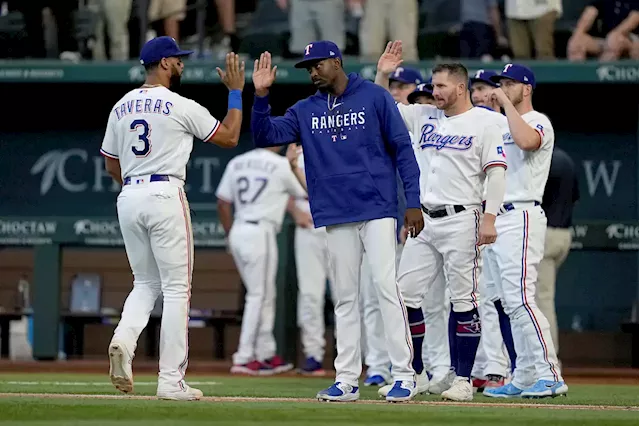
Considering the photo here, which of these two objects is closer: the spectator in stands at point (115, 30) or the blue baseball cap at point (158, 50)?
the blue baseball cap at point (158, 50)

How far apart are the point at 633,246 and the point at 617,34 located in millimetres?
2199

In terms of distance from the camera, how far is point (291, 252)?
12.2 metres

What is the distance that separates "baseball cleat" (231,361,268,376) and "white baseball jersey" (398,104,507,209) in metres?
4.03

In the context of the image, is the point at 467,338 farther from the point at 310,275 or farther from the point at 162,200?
the point at 310,275

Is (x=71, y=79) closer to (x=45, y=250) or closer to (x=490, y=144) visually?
(x=45, y=250)

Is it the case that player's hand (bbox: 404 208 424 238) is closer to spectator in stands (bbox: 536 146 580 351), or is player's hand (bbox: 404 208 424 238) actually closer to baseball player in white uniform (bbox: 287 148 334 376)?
spectator in stands (bbox: 536 146 580 351)

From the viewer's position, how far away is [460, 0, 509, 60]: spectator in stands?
13.1m

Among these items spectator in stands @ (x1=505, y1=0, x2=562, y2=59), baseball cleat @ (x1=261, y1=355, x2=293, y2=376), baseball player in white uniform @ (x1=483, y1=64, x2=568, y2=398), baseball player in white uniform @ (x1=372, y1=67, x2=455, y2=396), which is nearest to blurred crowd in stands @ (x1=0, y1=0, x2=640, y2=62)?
spectator in stands @ (x1=505, y1=0, x2=562, y2=59)

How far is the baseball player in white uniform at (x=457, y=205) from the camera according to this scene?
23.5 ft

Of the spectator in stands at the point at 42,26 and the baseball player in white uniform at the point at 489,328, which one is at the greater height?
the spectator in stands at the point at 42,26

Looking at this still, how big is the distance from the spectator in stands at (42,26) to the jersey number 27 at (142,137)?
7173 mm

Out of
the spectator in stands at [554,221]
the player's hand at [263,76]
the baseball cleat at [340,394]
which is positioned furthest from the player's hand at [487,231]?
the spectator in stands at [554,221]

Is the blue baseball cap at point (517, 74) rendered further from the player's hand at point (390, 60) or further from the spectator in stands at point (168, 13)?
the spectator in stands at point (168, 13)

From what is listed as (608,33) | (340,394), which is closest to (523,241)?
(340,394)
